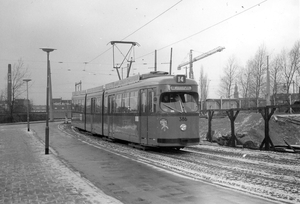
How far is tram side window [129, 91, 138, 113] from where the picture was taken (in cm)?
1698

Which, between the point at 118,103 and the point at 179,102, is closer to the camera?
the point at 179,102

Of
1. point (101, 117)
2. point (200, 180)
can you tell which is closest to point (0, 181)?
point (200, 180)

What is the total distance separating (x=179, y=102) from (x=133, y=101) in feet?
9.21

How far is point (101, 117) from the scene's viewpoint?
23.2 metres

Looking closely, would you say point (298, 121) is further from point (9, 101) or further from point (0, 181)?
point (9, 101)

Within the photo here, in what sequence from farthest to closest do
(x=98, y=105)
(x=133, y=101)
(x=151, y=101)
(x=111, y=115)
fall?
(x=98, y=105)
(x=111, y=115)
(x=133, y=101)
(x=151, y=101)

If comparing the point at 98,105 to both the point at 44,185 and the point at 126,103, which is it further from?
the point at 44,185

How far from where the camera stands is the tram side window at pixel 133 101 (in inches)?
668

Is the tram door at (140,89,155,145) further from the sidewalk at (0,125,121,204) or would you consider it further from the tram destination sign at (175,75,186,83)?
the sidewalk at (0,125,121,204)

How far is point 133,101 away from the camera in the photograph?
57.0 ft

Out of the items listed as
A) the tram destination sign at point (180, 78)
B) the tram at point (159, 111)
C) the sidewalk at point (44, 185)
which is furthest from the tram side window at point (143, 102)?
the sidewalk at point (44, 185)

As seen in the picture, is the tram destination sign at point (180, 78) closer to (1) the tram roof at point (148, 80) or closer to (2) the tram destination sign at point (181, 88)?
(1) the tram roof at point (148, 80)

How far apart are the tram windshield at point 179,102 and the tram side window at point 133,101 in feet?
6.87

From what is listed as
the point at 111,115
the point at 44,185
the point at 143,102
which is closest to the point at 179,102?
the point at 143,102
